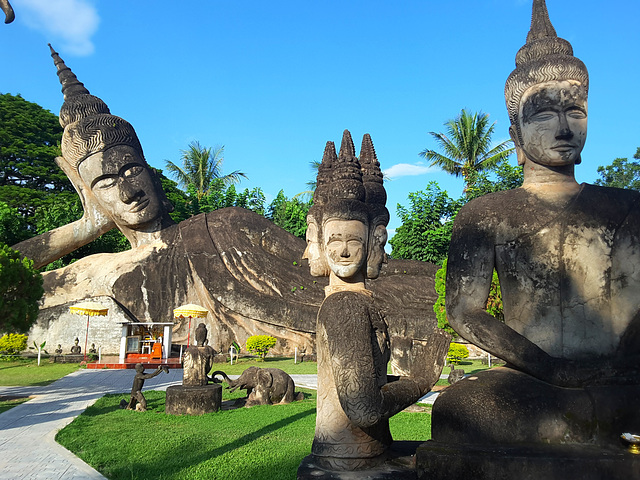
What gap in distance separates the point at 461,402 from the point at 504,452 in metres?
0.27

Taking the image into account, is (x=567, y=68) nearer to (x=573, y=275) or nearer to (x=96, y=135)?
(x=573, y=275)

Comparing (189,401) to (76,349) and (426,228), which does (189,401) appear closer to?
(76,349)

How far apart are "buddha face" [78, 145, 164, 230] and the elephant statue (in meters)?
9.76

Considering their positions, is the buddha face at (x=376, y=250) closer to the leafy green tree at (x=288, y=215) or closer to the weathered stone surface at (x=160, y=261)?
the weathered stone surface at (x=160, y=261)

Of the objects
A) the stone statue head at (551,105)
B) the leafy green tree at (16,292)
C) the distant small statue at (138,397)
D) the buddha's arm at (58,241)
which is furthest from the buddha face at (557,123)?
the buddha's arm at (58,241)

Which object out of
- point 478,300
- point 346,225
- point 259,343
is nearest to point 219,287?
point 259,343

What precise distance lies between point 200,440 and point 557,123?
17.7 feet

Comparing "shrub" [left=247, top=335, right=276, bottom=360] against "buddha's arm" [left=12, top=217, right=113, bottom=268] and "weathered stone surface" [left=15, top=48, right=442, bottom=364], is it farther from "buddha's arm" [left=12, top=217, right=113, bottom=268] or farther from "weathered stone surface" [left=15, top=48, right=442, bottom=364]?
"buddha's arm" [left=12, top=217, right=113, bottom=268]

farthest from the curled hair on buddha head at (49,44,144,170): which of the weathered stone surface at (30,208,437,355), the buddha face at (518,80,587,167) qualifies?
the buddha face at (518,80,587,167)

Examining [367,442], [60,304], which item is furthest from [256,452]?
[60,304]

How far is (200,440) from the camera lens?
6.34 metres

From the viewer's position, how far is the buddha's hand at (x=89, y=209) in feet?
59.2

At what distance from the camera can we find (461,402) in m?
2.32

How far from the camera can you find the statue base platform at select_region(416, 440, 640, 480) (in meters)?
2.05
